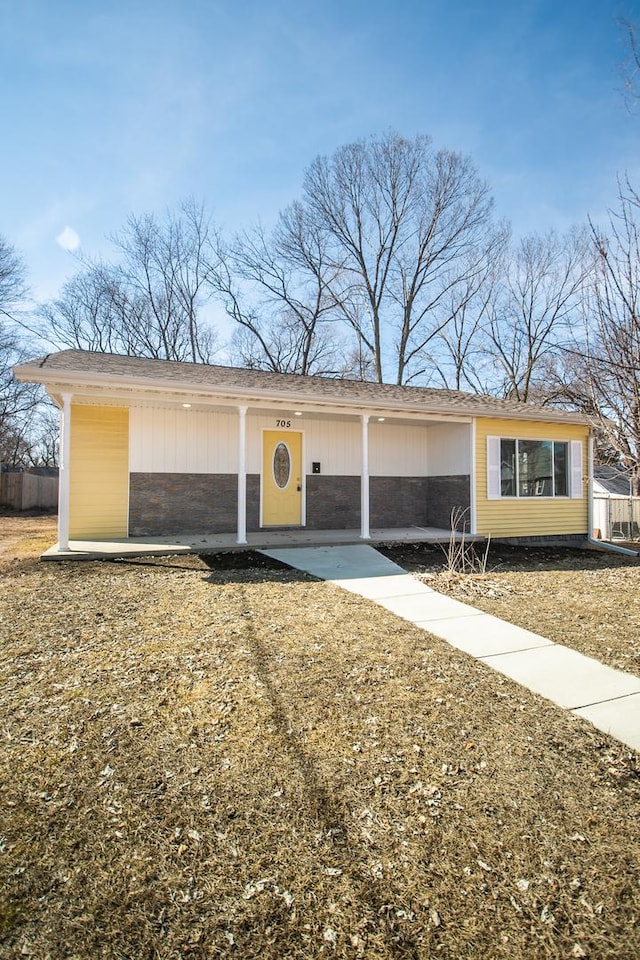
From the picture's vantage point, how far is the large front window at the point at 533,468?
35.2 feet

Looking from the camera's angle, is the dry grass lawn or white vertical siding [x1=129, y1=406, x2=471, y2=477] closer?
the dry grass lawn

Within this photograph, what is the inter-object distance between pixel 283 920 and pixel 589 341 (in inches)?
157

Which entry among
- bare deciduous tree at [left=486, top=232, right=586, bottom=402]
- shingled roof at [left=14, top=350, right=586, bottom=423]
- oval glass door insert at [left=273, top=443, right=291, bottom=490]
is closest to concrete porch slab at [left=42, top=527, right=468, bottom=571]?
oval glass door insert at [left=273, top=443, right=291, bottom=490]

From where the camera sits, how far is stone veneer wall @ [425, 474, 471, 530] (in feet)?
35.0

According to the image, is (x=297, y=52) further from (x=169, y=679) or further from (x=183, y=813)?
(x=183, y=813)

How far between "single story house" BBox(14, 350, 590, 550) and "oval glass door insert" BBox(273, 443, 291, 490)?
0.08 ft

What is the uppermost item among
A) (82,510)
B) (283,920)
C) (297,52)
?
(297,52)

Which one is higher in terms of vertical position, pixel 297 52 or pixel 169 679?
pixel 297 52

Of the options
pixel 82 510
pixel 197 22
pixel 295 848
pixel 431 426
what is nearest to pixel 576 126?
pixel 197 22

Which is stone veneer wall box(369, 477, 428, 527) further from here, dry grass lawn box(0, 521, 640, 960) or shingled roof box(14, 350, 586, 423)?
dry grass lawn box(0, 521, 640, 960)

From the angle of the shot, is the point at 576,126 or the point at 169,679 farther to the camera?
the point at 576,126

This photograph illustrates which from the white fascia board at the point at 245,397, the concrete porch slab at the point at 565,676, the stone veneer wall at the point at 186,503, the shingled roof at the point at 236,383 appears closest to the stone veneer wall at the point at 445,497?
the white fascia board at the point at 245,397

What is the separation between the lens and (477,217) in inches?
854

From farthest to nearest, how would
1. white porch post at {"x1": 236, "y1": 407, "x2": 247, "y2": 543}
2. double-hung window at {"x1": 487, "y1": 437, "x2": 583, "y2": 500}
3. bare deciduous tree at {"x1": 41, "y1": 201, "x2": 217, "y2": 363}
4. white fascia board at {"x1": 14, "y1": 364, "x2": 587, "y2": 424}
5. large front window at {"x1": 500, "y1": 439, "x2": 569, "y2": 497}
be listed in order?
bare deciduous tree at {"x1": 41, "y1": 201, "x2": 217, "y2": 363} < large front window at {"x1": 500, "y1": 439, "x2": 569, "y2": 497} < double-hung window at {"x1": 487, "y1": 437, "x2": 583, "y2": 500} < white porch post at {"x1": 236, "y1": 407, "x2": 247, "y2": 543} < white fascia board at {"x1": 14, "y1": 364, "x2": 587, "y2": 424}
